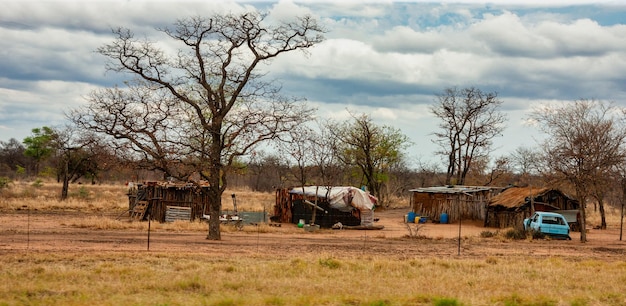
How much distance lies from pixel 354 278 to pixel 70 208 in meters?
39.1

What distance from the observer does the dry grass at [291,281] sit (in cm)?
1306

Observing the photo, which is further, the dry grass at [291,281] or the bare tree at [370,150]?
the bare tree at [370,150]

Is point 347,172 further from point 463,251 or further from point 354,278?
point 354,278

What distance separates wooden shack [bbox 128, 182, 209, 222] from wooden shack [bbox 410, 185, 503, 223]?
18329 millimetres

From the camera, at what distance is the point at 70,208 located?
51062 millimetres

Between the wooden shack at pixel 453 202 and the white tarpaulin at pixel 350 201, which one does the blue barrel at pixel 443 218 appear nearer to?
the wooden shack at pixel 453 202

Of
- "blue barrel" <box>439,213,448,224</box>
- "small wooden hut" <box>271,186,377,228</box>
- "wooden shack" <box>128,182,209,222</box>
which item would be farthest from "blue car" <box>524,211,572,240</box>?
"wooden shack" <box>128,182,209,222</box>

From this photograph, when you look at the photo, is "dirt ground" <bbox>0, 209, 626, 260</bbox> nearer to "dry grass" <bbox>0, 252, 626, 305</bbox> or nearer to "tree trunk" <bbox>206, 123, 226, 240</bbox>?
"tree trunk" <bbox>206, 123, 226, 240</bbox>

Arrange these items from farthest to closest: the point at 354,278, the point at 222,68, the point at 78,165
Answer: the point at 78,165 < the point at 222,68 < the point at 354,278

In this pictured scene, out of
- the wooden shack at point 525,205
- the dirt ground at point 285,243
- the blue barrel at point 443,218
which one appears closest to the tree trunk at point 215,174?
the dirt ground at point 285,243

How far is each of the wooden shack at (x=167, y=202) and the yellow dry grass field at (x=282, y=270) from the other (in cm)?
604

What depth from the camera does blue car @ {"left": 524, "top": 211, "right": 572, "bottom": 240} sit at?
36781mm

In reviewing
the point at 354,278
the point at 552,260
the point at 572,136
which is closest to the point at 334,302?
the point at 354,278

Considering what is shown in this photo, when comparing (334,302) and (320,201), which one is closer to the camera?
(334,302)
